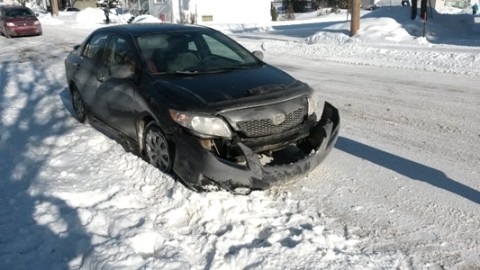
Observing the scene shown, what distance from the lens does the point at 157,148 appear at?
451cm

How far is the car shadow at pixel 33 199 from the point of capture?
3.38m

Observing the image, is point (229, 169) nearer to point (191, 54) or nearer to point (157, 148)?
point (157, 148)

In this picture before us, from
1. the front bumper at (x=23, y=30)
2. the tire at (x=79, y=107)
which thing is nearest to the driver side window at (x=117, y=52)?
the tire at (x=79, y=107)

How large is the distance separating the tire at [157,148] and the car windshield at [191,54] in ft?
2.14

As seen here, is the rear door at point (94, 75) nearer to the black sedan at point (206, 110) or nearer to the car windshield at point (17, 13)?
the black sedan at point (206, 110)

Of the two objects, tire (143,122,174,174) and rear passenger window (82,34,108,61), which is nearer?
tire (143,122,174,174)

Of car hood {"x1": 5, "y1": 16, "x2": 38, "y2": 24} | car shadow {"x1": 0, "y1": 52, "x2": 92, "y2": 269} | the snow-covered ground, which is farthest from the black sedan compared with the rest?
car hood {"x1": 5, "y1": 16, "x2": 38, "y2": 24}

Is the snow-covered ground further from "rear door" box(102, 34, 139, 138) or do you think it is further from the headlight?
the headlight

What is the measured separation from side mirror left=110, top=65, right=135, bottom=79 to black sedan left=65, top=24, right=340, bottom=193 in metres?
0.01

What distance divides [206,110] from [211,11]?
34.6 meters

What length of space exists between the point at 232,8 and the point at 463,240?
36395 millimetres

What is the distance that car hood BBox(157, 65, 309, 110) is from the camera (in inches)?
159

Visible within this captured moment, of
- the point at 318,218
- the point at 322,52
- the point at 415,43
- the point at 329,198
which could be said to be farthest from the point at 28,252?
the point at 415,43

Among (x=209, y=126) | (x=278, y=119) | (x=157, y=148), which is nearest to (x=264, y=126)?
(x=278, y=119)
